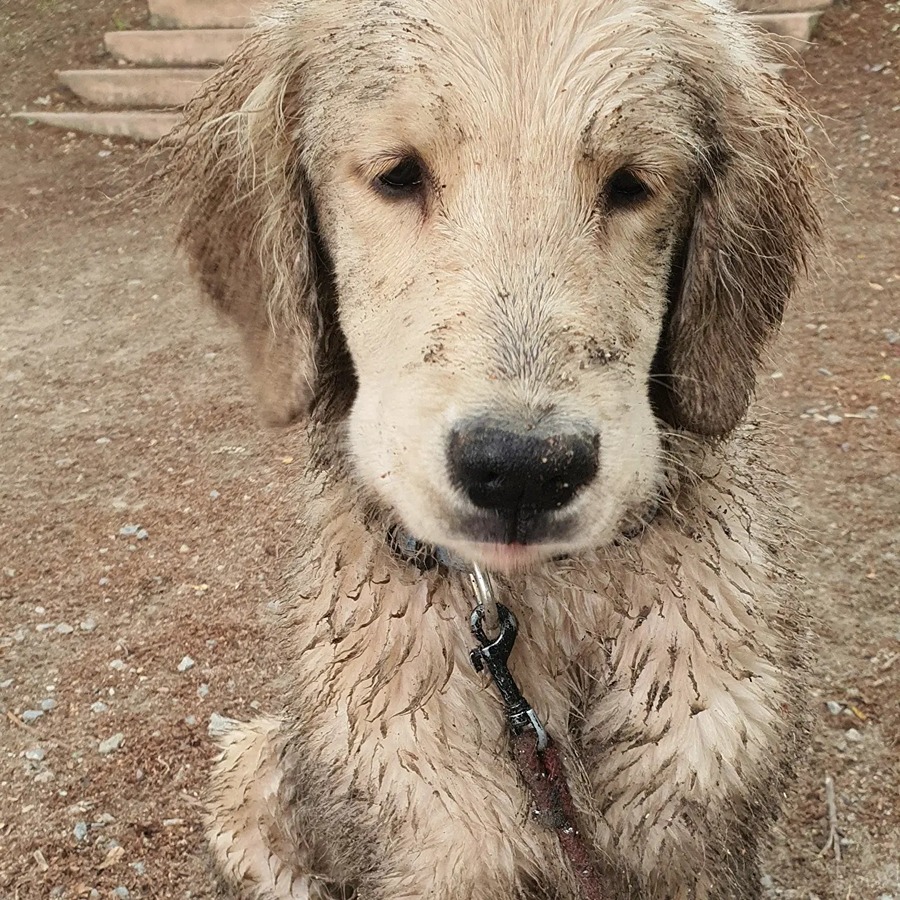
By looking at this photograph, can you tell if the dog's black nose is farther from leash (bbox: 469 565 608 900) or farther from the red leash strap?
the red leash strap

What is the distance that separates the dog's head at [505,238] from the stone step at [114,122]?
6.61 metres

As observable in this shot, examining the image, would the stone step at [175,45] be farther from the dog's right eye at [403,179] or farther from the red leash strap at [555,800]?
the red leash strap at [555,800]

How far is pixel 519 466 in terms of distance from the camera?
1.50 metres

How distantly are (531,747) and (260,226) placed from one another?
1245 mm

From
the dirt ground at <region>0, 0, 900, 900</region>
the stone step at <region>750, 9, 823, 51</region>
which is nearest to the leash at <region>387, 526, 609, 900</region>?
the dirt ground at <region>0, 0, 900, 900</region>

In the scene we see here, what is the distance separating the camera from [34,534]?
4551 millimetres

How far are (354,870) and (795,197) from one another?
6.20ft

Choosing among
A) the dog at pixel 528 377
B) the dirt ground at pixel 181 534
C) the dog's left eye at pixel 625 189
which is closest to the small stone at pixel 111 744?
the dirt ground at pixel 181 534

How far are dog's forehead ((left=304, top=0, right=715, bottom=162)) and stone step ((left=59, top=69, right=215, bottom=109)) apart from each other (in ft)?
23.3

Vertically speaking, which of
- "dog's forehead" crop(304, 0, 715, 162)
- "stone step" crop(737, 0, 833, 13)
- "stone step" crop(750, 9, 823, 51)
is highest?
"dog's forehead" crop(304, 0, 715, 162)

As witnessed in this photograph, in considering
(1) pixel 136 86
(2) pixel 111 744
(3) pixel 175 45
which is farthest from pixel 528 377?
(3) pixel 175 45

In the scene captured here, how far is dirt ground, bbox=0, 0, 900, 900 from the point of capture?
10.5 feet

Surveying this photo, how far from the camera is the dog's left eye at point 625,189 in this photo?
182cm

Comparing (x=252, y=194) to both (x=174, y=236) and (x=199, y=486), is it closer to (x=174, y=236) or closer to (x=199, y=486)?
(x=174, y=236)
